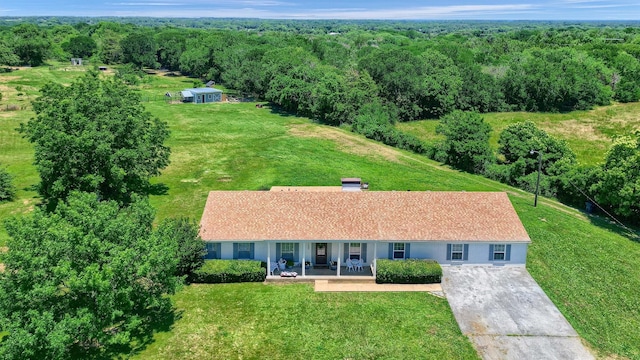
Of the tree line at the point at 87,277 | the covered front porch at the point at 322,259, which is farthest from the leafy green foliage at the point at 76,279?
the covered front porch at the point at 322,259

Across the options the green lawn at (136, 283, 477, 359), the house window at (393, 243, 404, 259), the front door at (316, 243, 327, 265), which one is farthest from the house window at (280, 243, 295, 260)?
the house window at (393, 243, 404, 259)

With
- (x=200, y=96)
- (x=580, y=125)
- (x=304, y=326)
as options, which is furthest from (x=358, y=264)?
(x=580, y=125)

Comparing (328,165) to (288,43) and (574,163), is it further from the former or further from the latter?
(288,43)

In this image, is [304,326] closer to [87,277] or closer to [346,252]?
[346,252]

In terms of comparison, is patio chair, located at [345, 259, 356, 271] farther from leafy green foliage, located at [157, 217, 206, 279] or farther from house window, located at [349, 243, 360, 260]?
leafy green foliage, located at [157, 217, 206, 279]

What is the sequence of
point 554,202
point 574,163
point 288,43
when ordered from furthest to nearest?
1. point 288,43
2. point 574,163
3. point 554,202

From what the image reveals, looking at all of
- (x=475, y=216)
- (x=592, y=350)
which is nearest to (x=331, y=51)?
(x=475, y=216)
